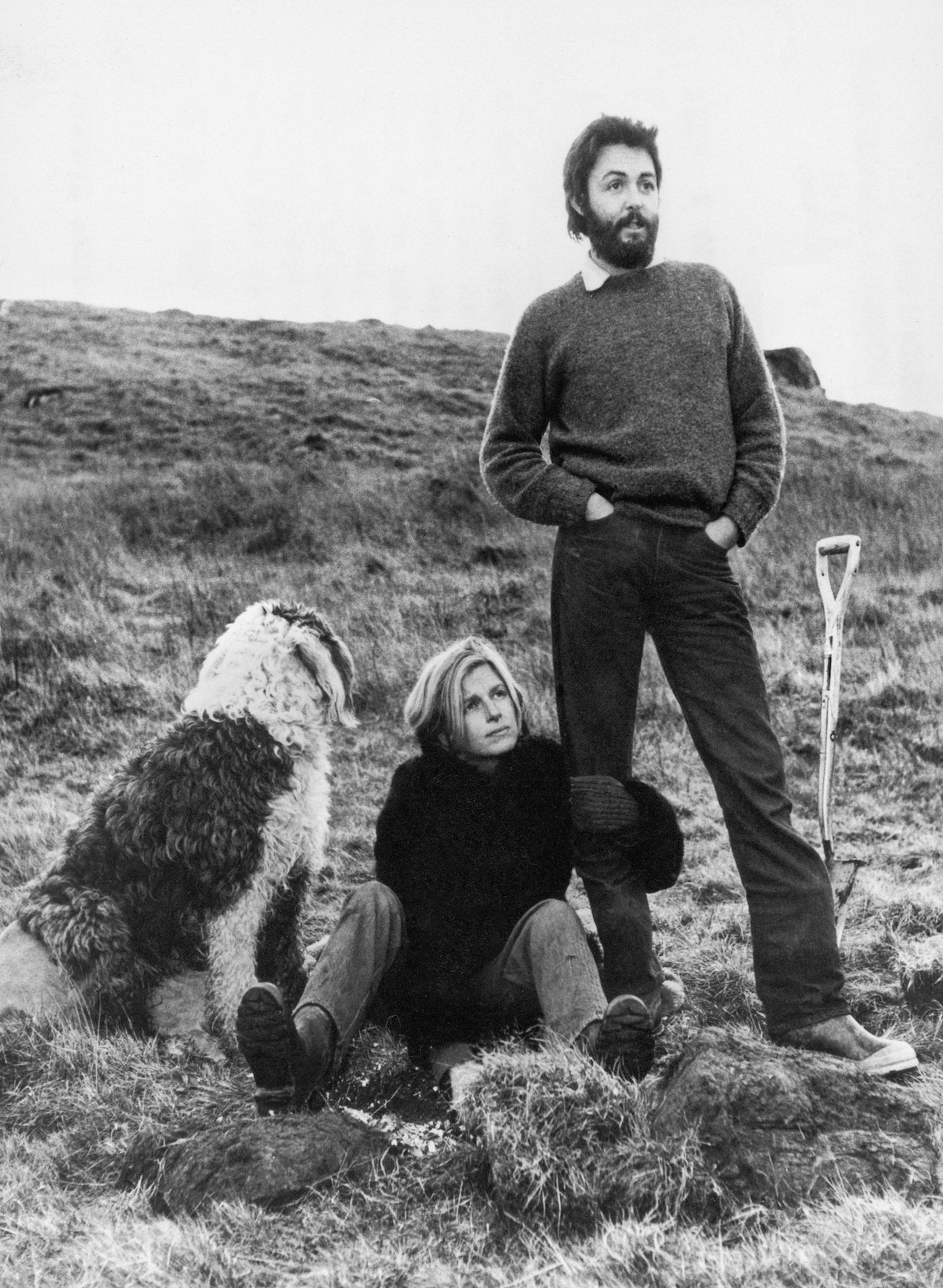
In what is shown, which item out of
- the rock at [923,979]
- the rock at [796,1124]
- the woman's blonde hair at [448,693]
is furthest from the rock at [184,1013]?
the rock at [923,979]

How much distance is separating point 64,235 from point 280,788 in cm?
432

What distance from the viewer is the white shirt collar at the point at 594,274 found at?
357 cm

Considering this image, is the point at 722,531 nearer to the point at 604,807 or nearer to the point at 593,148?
the point at 604,807

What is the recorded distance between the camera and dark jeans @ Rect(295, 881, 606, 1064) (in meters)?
3.21

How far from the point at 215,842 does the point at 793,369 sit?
748 inches

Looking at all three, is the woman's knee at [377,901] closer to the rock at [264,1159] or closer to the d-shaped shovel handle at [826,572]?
the rock at [264,1159]

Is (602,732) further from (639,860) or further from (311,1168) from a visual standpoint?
(311,1168)

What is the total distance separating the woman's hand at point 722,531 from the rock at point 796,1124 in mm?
1378

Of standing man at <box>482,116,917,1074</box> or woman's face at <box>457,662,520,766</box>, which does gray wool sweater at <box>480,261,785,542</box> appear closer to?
standing man at <box>482,116,917,1074</box>

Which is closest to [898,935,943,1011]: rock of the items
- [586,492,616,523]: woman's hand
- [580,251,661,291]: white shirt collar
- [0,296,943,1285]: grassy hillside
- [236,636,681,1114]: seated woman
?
[0,296,943,1285]: grassy hillside

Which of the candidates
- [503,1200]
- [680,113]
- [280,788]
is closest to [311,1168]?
[503,1200]

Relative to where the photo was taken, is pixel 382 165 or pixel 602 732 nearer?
pixel 602 732

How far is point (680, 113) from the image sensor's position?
20.3 ft

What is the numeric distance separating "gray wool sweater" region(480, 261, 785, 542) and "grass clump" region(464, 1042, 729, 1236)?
1.54 m
